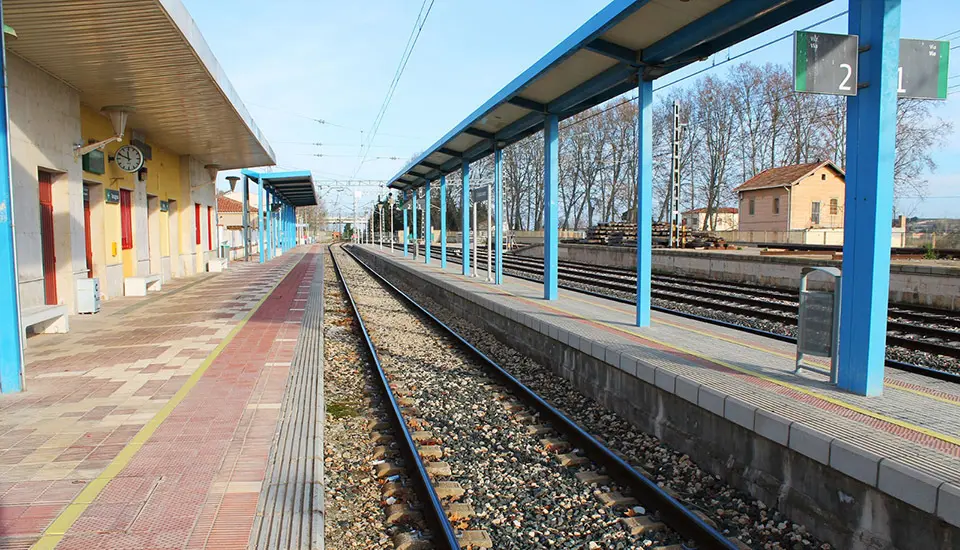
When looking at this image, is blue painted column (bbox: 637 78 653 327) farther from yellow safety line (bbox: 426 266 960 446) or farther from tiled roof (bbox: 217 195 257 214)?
tiled roof (bbox: 217 195 257 214)

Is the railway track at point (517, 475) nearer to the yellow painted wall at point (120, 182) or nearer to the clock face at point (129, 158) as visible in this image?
the yellow painted wall at point (120, 182)

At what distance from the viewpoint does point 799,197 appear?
4159 cm

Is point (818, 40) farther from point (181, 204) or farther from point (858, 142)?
point (181, 204)

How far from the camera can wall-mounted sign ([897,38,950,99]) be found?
5.01 metres

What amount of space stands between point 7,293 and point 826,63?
7.67 meters

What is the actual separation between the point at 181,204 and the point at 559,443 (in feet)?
66.2

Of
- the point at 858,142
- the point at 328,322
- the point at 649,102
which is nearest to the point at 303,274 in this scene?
the point at 328,322

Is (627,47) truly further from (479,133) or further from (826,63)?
(479,133)

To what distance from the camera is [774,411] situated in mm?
4453

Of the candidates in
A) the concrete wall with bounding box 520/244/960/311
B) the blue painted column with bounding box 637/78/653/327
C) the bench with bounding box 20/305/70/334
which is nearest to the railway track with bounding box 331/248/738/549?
the blue painted column with bounding box 637/78/653/327

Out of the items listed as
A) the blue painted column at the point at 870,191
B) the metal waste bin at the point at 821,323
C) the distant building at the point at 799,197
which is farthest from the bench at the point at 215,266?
the distant building at the point at 799,197

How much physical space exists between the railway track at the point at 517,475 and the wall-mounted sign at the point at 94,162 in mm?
9025

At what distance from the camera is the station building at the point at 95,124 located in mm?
8539

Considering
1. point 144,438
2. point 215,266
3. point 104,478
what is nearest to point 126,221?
point 215,266
